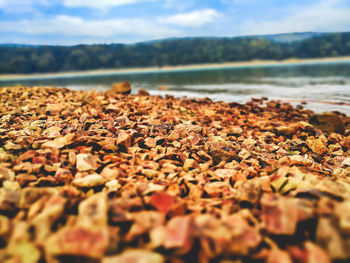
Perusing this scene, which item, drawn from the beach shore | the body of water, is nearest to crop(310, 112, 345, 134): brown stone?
the beach shore

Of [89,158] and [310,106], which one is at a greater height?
[89,158]

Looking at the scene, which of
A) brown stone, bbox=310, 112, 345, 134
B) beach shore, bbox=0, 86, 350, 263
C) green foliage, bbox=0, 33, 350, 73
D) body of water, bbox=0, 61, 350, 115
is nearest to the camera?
beach shore, bbox=0, 86, 350, 263

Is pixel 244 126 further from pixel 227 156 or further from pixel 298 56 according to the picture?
pixel 298 56

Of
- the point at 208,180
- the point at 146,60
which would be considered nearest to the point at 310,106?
the point at 208,180

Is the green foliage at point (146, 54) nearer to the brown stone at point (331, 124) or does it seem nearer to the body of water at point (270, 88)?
the body of water at point (270, 88)

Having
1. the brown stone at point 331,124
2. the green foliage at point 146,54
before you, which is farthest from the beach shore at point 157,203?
the green foliage at point 146,54

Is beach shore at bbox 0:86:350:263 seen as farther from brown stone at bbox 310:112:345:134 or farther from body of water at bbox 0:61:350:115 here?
body of water at bbox 0:61:350:115

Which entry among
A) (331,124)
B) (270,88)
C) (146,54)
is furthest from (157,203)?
(146,54)

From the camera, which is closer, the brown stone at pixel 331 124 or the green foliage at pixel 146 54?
the brown stone at pixel 331 124
